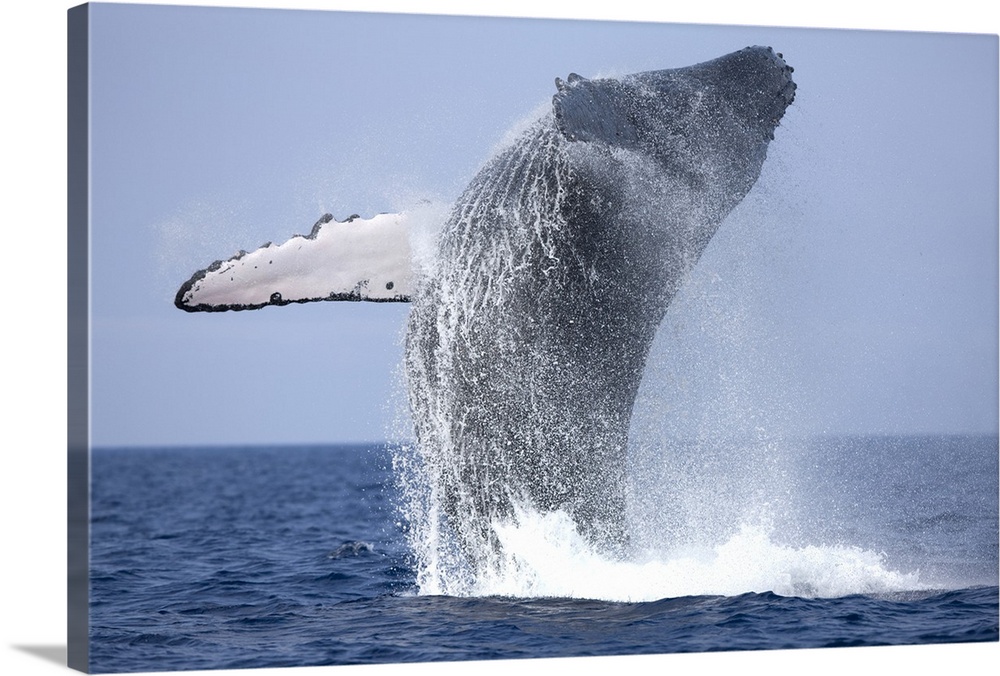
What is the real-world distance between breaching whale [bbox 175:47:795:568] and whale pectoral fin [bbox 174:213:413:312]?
0.4 inches

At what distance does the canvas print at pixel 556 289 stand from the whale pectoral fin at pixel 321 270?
2 centimetres

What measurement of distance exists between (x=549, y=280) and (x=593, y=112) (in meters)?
1.35

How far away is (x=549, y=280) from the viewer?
10523mm

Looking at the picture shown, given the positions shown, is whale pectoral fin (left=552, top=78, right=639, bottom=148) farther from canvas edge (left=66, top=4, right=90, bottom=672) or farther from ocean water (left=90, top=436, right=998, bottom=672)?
canvas edge (left=66, top=4, right=90, bottom=672)

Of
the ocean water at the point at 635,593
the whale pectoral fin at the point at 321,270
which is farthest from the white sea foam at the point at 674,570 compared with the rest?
the whale pectoral fin at the point at 321,270

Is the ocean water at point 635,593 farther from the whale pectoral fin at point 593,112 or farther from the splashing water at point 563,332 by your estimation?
the whale pectoral fin at point 593,112

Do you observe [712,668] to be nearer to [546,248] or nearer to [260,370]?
[546,248]

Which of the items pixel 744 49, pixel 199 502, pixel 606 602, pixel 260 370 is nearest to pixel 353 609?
pixel 606 602

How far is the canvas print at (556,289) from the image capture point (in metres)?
10.2

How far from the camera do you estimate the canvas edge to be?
374 inches

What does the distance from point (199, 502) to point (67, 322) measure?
84.6 ft

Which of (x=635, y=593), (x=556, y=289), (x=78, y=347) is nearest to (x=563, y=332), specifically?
(x=556, y=289)

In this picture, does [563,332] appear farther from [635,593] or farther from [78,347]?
[78,347]

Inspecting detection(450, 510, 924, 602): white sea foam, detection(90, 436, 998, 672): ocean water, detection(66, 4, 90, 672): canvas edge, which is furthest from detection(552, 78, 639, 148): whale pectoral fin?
detection(66, 4, 90, 672): canvas edge
